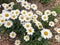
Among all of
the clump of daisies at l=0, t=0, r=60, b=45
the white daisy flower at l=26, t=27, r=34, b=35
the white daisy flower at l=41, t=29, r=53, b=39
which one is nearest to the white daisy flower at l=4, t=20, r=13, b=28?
the clump of daisies at l=0, t=0, r=60, b=45

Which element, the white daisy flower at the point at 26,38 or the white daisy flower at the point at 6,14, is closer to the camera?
the white daisy flower at the point at 26,38

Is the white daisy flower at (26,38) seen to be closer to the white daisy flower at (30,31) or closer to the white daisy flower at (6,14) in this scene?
the white daisy flower at (30,31)

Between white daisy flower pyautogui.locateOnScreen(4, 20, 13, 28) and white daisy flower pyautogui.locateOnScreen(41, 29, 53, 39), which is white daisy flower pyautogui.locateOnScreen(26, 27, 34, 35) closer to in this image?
white daisy flower pyautogui.locateOnScreen(41, 29, 53, 39)

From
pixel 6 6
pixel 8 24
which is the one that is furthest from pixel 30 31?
pixel 6 6

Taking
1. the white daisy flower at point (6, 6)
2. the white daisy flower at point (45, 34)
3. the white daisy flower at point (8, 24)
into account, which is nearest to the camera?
the white daisy flower at point (45, 34)

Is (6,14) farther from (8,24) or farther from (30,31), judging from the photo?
(30,31)

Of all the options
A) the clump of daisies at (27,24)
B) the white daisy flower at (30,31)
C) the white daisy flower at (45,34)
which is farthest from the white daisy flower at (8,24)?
the white daisy flower at (45,34)

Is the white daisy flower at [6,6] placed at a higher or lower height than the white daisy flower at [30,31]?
higher

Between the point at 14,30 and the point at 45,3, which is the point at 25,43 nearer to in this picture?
the point at 14,30

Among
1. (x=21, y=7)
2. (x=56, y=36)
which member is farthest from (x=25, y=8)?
(x=56, y=36)
